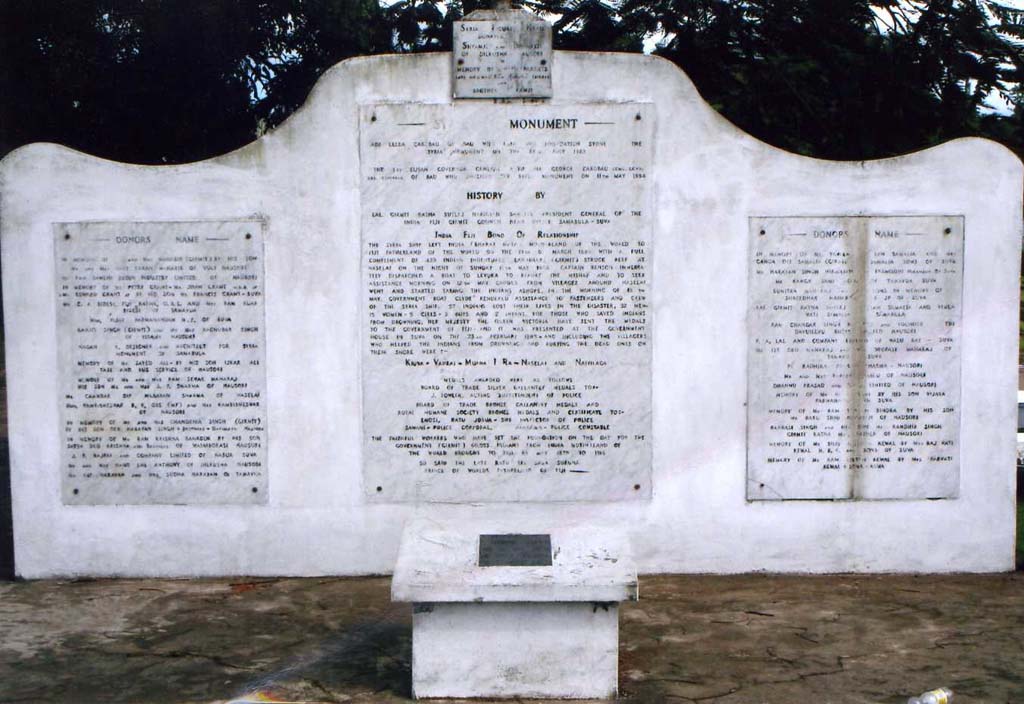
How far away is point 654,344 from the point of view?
22.8ft

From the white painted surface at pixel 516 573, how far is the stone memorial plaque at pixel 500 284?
4.55ft

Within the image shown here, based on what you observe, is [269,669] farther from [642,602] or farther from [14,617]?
[642,602]

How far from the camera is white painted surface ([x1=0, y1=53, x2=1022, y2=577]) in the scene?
6867 millimetres

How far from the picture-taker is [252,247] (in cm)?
690

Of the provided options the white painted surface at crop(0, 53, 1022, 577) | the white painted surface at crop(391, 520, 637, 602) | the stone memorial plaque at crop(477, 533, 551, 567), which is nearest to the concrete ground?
the white painted surface at crop(0, 53, 1022, 577)

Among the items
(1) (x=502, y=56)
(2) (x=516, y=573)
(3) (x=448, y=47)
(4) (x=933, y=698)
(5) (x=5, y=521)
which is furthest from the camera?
(3) (x=448, y=47)

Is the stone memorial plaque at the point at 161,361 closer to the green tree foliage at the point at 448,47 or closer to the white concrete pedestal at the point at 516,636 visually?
the white concrete pedestal at the point at 516,636

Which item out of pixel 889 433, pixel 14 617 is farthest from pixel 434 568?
pixel 889 433

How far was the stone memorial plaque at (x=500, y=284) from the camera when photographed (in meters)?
6.88

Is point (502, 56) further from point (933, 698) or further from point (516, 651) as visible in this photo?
point (933, 698)

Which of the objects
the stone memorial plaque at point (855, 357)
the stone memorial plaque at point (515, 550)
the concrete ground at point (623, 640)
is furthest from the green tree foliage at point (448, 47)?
the stone memorial plaque at point (515, 550)

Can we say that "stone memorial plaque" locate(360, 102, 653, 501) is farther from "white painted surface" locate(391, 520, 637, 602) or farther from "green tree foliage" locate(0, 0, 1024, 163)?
"green tree foliage" locate(0, 0, 1024, 163)

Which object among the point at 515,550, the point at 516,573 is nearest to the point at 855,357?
the point at 515,550

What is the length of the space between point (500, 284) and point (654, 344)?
1.01 meters
